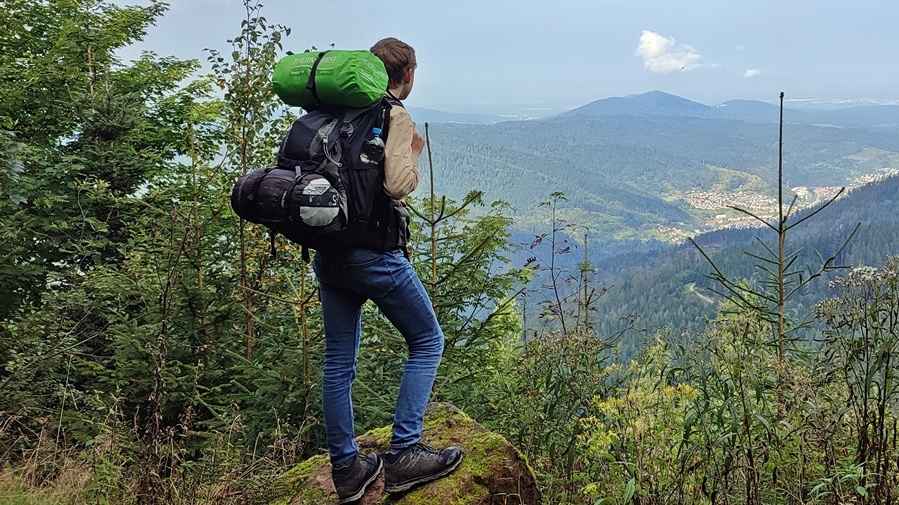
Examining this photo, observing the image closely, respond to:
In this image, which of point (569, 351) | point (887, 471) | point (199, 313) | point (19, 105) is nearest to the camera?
point (887, 471)

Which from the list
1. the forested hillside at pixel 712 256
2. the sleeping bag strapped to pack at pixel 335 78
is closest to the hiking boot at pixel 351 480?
the sleeping bag strapped to pack at pixel 335 78

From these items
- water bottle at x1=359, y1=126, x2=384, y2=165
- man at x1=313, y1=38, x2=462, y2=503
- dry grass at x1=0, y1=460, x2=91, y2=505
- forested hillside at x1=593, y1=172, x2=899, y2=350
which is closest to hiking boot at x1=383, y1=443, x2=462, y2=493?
man at x1=313, y1=38, x2=462, y2=503

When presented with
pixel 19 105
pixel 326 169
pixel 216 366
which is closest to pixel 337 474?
pixel 326 169

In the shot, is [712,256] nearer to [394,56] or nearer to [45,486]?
[394,56]

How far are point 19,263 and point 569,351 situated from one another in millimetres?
7513

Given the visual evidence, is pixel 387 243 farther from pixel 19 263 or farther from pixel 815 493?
pixel 19 263

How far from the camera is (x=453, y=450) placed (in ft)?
10.3

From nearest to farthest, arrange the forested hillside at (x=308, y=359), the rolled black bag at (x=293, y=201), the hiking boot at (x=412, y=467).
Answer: the rolled black bag at (x=293, y=201), the forested hillside at (x=308, y=359), the hiking boot at (x=412, y=467)

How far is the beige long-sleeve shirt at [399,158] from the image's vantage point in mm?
2609

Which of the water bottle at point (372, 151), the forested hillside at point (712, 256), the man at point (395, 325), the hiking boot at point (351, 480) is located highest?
the water bottle at point (372, 151)

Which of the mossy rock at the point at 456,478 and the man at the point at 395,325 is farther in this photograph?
the mossy rock at the point at 456,478

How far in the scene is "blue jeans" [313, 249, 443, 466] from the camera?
2.86 meters

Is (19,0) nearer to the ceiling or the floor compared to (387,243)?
nearer to the ceiling

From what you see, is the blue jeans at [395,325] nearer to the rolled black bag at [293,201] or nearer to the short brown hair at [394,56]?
the rolled black bag at [293,201]
